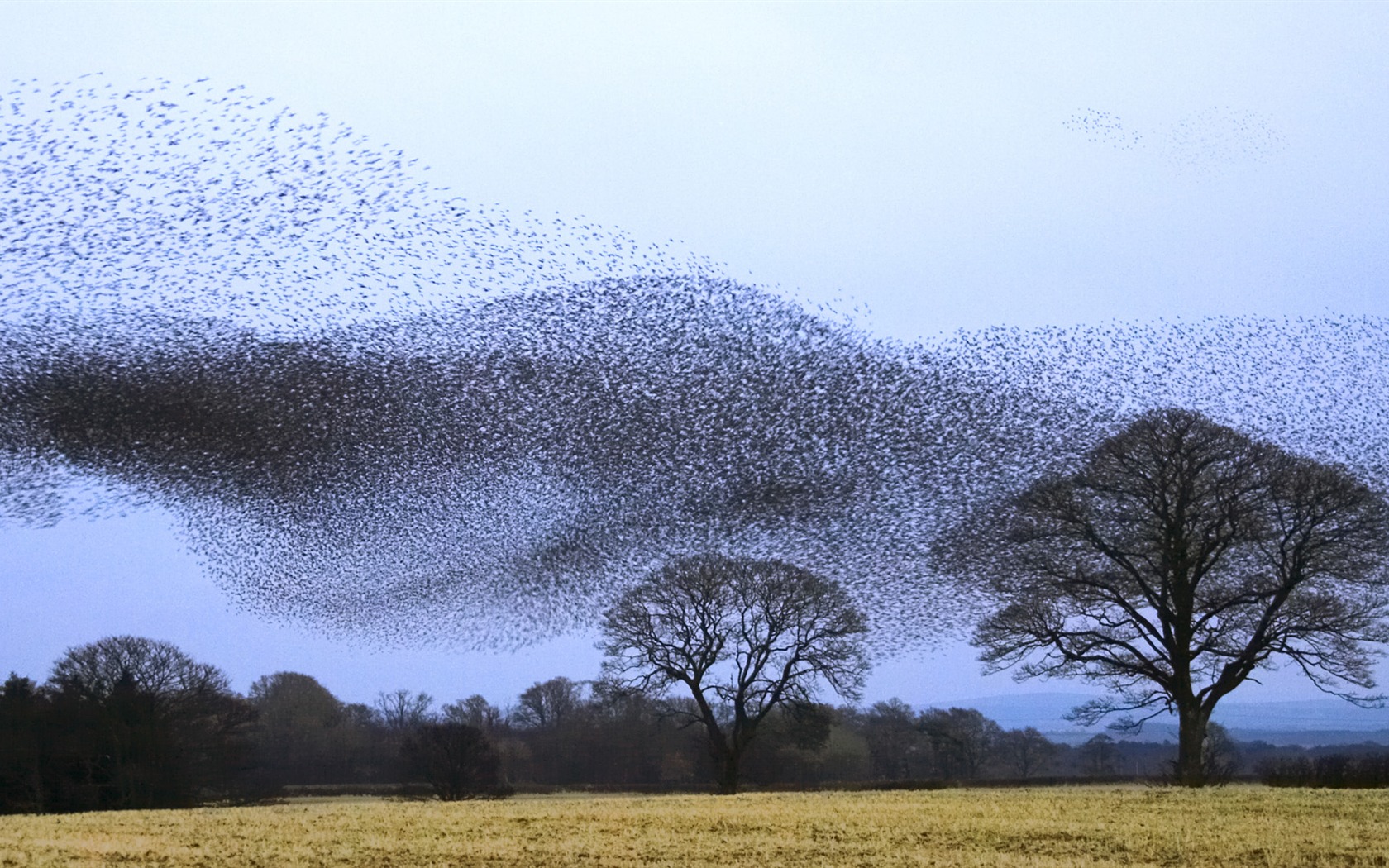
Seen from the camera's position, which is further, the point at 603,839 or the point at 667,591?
the point at 667,591

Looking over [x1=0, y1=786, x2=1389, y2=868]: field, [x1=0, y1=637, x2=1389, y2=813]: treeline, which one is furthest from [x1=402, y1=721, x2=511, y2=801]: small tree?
[x1=0, y1=786, x2=1389, y2=868]: field

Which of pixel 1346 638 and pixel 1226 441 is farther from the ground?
pixel 1226 441

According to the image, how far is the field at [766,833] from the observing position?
673 inches

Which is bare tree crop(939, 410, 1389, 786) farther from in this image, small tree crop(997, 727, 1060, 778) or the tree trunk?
small tree crop(997, 727, 1060, 778)

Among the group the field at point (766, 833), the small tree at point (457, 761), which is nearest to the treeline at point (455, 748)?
the small tree at point (457, 761)

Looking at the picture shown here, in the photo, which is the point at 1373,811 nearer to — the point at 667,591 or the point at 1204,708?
the point at 1204,708

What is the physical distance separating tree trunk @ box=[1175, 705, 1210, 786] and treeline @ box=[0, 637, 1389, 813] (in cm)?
178

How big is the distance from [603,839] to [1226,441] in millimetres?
19805

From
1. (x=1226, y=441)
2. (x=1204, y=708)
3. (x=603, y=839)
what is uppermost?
(x=1226, y=441)

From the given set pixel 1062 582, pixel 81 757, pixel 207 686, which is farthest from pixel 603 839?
pixel 207 686

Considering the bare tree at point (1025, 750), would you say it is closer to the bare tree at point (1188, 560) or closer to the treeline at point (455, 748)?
the treeline at point (455, 748)

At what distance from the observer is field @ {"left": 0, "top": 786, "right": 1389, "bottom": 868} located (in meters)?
17.1

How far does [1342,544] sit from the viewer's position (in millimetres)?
31141

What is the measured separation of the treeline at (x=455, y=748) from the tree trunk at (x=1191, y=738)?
1.78 meters
